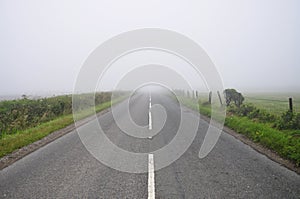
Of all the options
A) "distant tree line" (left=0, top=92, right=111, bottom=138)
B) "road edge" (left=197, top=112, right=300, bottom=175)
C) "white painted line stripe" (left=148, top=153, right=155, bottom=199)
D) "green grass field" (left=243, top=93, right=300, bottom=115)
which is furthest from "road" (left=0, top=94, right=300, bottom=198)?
"green grass field" (left=243, top=93, right=300, bottom=115)

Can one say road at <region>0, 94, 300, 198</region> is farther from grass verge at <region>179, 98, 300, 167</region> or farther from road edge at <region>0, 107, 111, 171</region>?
grass verge at <region>179, 98, 300, 167</region>

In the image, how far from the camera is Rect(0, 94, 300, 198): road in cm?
463

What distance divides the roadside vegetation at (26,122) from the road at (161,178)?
2.37 meters

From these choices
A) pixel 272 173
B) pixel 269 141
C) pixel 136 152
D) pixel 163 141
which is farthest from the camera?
pixel 163 141

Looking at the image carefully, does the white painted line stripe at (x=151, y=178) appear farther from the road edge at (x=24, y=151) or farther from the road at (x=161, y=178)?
the road edge at (x=24, y=151)

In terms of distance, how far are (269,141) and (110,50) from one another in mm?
7657

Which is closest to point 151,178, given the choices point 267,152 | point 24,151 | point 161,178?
point 161,178

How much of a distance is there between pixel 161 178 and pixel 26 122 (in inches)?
424

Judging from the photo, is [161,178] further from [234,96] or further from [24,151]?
[234,96]

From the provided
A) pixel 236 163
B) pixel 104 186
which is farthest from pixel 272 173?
pixel 104 186

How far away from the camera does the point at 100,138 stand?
384 inches

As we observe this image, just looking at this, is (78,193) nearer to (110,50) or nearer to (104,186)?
(104,186)

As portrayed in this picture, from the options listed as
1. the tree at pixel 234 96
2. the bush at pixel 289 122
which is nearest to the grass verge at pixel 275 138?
the bush at pixel 289 122

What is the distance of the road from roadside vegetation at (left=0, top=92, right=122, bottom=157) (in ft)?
7.77
